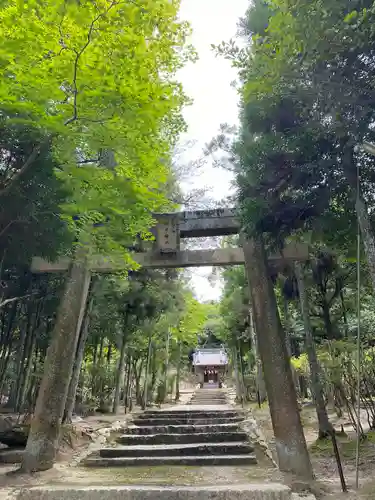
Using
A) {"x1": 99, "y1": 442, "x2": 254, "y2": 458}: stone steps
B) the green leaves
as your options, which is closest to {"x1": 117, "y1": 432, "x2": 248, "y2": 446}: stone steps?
{"x1": 99, "y1": 442, "x2": 254, "y2": 458}: stone steps

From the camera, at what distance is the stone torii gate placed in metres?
5.93

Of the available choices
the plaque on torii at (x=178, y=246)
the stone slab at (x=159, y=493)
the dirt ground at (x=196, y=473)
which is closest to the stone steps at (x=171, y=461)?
the dirt ground at (x=196, y=473)

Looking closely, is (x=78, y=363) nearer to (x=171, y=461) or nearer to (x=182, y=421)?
(x=182, y=421)

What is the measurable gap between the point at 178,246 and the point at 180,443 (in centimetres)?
466

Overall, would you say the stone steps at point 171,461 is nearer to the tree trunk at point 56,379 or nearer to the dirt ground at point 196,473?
the dirt ground at point 196,473

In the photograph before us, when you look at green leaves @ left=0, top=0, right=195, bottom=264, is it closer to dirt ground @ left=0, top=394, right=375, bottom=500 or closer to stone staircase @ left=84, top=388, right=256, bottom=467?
dirt ground @ left=0, top=394, right=375, bottom=500

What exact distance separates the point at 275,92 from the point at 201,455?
683 centimetres

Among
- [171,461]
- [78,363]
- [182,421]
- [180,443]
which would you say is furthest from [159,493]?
[182,421]

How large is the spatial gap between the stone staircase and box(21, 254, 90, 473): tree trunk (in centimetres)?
122

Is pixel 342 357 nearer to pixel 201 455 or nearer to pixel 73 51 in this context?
pixel 201 455

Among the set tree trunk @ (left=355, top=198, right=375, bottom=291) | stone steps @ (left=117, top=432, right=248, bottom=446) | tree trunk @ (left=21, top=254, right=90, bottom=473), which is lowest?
stone steps @ (left=117, top=432, right=248, bottom=446)

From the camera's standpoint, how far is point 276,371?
6.19m

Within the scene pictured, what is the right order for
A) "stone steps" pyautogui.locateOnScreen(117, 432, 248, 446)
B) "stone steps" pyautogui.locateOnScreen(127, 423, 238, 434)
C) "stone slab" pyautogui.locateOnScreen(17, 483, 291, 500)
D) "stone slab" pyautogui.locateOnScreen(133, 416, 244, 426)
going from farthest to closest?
"stone slab" pyautogui.locateOnScreen(133, 416, 244, 426) < "stone steps" pyautogui.locateOnScreen(127, 423, 238, 434) < "stone steps" pyautogui.locateOnScreen(117, 432, 248, 446) < "stone slab" pyautogui.locateOnScreen(17, 483, 291, 500)

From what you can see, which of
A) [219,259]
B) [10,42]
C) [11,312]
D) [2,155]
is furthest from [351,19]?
[11,312]
